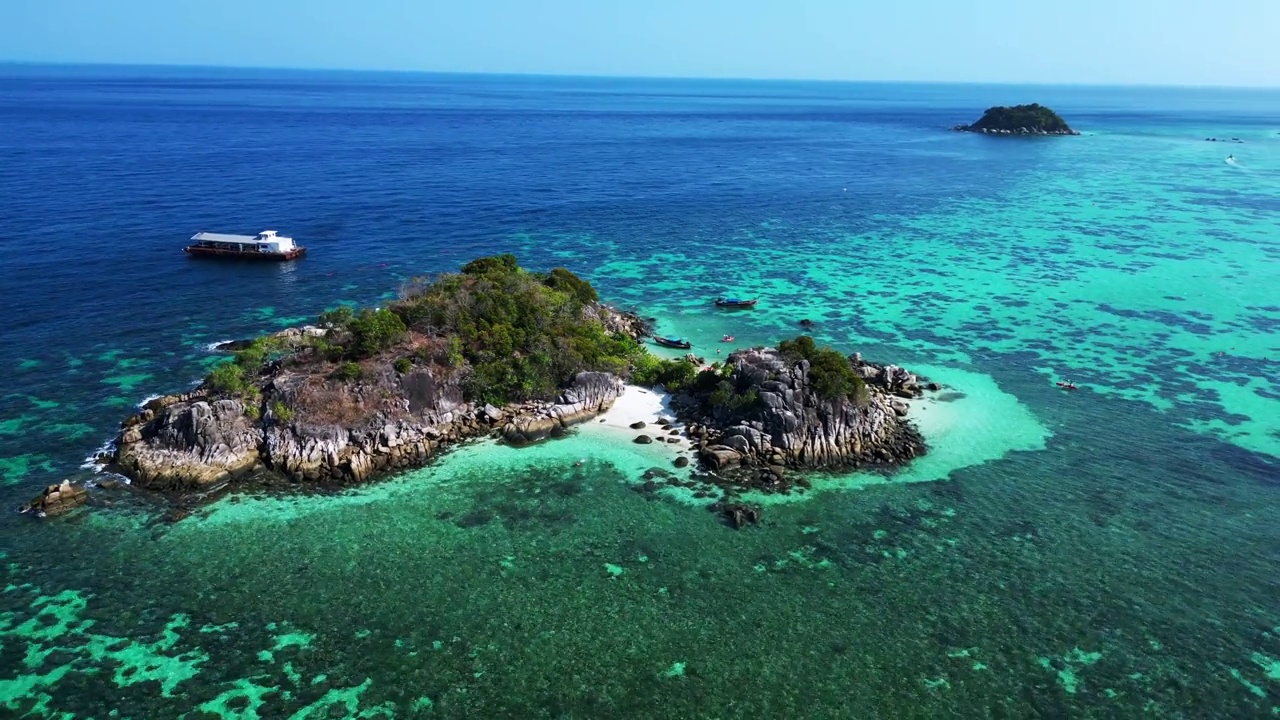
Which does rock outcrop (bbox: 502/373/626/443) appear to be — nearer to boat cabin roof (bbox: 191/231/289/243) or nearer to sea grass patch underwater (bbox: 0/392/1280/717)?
sea grass patch underwater (bbox: 0/392/1280/717)

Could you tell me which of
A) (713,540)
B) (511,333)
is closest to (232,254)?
(511,333)

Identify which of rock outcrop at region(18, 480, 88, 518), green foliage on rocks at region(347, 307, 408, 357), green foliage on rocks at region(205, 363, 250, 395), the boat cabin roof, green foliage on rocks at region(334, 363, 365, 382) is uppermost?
the boat cabin roof

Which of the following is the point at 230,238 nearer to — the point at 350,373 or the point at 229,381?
the point at 229,381

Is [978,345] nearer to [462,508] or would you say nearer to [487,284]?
[487,284]

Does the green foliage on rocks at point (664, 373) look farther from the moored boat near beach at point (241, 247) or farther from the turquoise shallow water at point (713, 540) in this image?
the moored boat near beach at point (241, 247)

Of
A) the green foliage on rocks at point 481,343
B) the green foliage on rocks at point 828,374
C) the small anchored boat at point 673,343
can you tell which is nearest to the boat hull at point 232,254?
the green foliage on rocks at point 481,343

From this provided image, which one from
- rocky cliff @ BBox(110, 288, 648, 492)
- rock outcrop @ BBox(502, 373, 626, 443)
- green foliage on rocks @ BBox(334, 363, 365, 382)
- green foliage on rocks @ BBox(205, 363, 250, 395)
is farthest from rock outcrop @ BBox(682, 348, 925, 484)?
green foliage on rocks @ BBox(205, 363, 250, 395)

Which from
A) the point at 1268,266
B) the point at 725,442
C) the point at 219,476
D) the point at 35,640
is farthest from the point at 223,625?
the point at 1268,266
